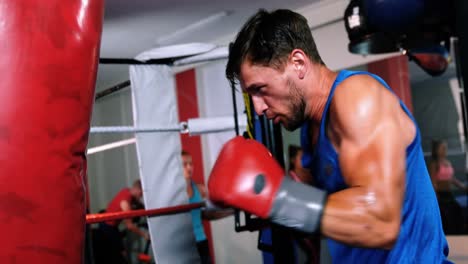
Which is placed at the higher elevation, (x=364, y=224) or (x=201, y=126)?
(x=201, y=126)

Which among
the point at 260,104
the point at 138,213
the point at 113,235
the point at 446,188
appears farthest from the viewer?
the point at 113,235

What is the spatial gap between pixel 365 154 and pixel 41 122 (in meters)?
0.56

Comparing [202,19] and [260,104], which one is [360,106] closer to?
[260,104]

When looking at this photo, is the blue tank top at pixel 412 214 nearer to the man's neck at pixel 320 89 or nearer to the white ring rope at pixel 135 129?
the man's neck at pixel 320 89

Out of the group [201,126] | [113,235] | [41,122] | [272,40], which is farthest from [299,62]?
[113,235]

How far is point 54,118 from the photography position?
2.44 feet

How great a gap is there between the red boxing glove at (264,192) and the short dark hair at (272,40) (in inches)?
8.6

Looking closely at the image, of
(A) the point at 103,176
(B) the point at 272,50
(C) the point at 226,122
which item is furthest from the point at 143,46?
(B) the point at 272,50

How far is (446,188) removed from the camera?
10.5ft

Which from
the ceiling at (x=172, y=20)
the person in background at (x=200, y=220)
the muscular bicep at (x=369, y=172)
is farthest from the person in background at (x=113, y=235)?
the muscular bicep at (x=369, y=172)

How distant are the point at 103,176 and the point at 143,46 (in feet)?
7.67

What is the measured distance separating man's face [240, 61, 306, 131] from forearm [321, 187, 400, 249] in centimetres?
30

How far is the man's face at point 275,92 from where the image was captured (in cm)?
103

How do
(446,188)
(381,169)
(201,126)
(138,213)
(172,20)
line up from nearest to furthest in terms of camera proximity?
(381,169)
(138,213)
(201,126)
(446,188)
(172,20)
